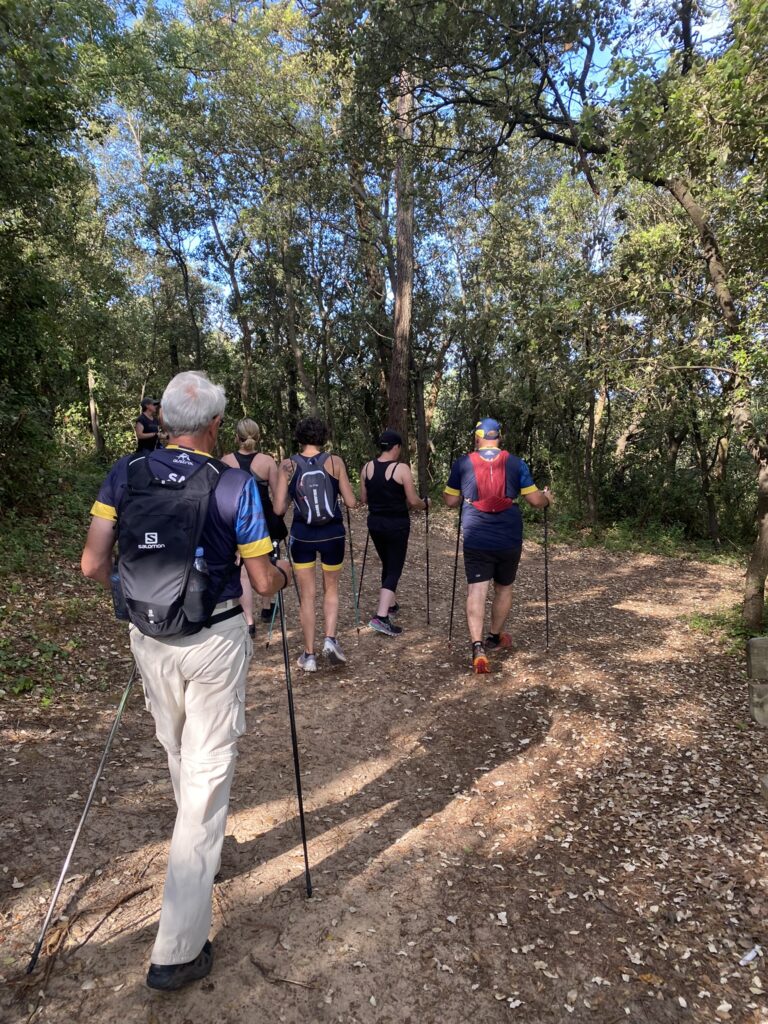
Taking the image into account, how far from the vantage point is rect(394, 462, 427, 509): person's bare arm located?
5496mm

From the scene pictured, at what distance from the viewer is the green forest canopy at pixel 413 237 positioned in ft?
18.2

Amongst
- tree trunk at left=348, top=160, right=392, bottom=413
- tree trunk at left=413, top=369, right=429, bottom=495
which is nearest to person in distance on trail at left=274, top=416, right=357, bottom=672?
tree trunk at left=413, top=369, right=429, bottom=495

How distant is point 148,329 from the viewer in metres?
22.1

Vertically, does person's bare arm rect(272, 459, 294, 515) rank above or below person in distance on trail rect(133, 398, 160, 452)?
below

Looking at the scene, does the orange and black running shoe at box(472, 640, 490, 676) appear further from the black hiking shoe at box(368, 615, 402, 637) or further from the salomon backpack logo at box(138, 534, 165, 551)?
the salomon backpack logo at box(138, 534, 165, 551)

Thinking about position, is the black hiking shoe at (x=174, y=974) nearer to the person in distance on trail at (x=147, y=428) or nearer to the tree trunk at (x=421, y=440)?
the person in distance on trail at (x=147, y=428)

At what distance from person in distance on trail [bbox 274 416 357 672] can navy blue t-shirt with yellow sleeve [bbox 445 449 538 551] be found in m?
1.04

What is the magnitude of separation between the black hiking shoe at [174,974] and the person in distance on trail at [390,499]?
376cm

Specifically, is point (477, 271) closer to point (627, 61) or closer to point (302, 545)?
point (627, 61)

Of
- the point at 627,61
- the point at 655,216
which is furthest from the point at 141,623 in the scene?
the point at 655,216

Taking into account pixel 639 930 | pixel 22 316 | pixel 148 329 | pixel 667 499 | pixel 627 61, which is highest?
pixel 148 329

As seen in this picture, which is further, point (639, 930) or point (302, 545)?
point (302, 545)

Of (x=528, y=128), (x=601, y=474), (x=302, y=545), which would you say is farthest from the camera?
(x=601, y=474)

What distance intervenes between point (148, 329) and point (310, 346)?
612cm
